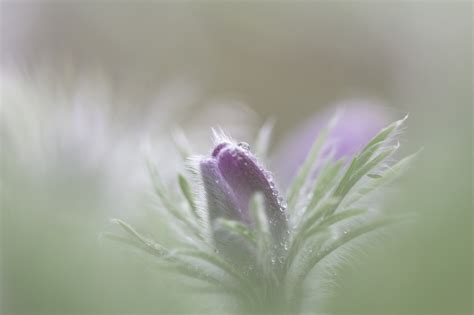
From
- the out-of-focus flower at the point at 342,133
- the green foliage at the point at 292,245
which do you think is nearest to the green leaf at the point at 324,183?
the green foliage at the point at 292,245

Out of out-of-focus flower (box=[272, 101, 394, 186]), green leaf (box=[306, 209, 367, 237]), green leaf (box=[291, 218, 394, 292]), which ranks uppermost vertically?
out-of-focus flower (box=[272, 101, 394, 186])

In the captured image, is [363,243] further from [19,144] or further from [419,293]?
[19,144]

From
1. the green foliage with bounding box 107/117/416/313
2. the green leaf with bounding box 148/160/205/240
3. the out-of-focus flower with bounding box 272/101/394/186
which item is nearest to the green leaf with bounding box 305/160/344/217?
the green foliage with bounding box 107/117/416/313

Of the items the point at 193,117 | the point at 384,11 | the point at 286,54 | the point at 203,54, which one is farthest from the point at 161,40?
the point at 193,117

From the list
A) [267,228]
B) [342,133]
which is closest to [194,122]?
[342,133]

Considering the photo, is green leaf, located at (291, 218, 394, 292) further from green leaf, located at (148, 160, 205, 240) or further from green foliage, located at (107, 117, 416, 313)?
green leaf, located at (148, 160, 205, 240)

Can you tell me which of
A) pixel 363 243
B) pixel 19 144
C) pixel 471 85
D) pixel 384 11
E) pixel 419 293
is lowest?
pixel 419 293
